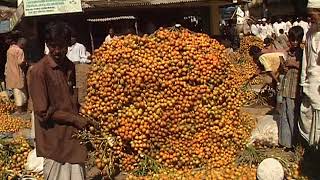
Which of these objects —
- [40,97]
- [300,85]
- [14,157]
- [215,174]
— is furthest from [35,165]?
[300,85]

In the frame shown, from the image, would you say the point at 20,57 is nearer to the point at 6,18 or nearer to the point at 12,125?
the point at 12,125

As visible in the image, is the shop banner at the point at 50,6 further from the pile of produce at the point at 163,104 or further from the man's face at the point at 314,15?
the man's face at the point at 314,15

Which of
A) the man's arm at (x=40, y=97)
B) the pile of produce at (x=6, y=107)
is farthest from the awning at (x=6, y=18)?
the man's arm at (x=40, y=97)

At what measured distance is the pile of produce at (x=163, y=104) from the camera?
16.2ft

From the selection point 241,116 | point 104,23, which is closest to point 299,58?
point 241,116

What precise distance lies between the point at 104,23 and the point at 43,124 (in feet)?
33.9

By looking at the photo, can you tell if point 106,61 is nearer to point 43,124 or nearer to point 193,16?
point 43,124

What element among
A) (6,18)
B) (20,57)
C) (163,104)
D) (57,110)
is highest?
(6,18)

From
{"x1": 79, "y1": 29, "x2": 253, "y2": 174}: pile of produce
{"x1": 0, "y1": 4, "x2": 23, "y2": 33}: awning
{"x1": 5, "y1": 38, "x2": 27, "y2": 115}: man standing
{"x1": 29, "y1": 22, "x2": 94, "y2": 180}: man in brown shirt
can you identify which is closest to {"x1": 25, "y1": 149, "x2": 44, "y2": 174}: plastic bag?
{"x1": 79, "y1": 29, "x2": 253, "y2": 174}: pile of produce

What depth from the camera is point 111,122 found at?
16.3ft

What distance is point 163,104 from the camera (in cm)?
495

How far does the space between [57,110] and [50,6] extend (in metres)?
5.37

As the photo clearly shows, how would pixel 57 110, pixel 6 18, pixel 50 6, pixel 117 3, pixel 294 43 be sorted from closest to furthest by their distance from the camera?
pixel 57 110 < pixel 294 43 < pixel 50 6 < pixel 117 3 < pixel 6 18

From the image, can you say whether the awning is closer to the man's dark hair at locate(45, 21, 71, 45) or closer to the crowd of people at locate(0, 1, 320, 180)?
the crowd of people at locate(0, 1, 320, 180)
